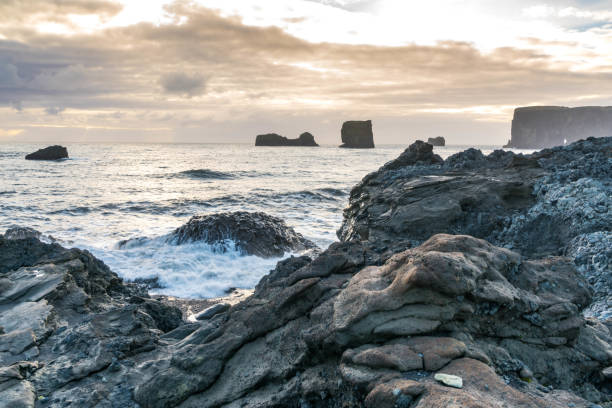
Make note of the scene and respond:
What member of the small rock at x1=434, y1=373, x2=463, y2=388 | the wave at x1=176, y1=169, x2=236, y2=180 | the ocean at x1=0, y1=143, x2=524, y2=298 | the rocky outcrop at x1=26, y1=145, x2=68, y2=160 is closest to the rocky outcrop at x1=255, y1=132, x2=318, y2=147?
the rocky outcrop at x1=26, y1=145, x2=68, y2=160

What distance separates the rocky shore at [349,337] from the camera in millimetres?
3221

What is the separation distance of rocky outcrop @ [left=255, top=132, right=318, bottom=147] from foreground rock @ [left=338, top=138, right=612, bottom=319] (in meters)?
147

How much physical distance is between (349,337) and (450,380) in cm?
100

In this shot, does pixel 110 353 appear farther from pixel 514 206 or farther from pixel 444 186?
pixel 514 206

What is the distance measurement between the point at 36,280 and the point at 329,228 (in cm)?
1278

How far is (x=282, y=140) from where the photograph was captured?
154750mm

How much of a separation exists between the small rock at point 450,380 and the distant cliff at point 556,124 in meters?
195

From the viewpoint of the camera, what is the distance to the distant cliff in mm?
165925

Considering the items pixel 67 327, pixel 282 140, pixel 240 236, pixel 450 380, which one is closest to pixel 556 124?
pixel 282 140

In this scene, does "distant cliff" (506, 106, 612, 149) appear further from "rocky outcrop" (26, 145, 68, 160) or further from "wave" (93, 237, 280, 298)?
"wave" (93, 237, 280, 298)

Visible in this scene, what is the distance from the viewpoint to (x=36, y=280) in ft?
22.1

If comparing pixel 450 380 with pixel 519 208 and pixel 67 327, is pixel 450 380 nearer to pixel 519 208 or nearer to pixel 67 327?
pixel 67 327

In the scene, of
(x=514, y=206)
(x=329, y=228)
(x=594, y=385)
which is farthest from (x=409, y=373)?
(x=329, y=228)

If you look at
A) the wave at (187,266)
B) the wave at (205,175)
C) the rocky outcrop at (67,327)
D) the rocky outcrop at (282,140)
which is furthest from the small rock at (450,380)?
the rocky outcrop at (282,140)
